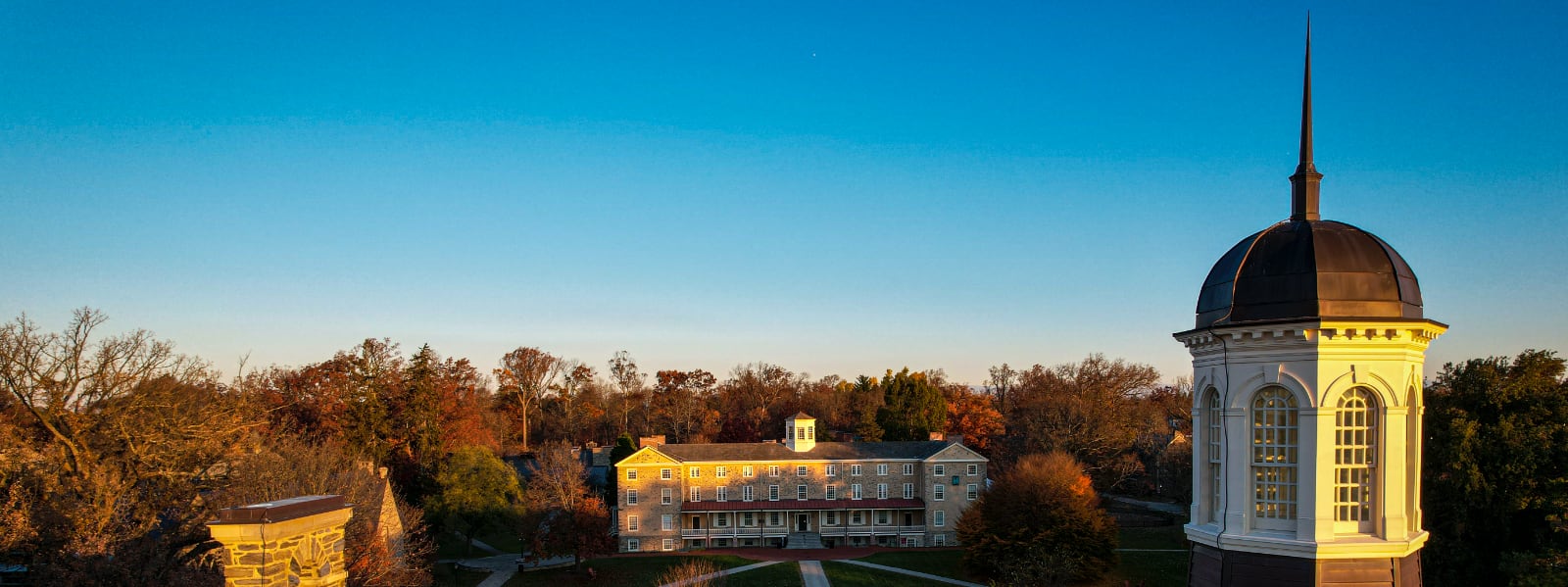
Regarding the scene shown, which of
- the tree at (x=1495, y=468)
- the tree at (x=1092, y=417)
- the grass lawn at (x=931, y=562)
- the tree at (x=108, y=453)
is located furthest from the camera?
the tree at (x=1092, y=417)

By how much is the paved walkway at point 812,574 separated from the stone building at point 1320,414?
27.7 m

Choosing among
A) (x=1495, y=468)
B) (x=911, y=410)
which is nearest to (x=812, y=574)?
(x=911, y=410)

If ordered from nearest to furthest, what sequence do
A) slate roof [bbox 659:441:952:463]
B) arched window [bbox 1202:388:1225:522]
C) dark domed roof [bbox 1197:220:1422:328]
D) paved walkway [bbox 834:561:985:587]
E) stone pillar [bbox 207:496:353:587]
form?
1. stone pillar [bbox 207:496:353:587]
2. dark domed roof [bbox 1197:220:1422:328]
3. arched window [bbox 1202:388:1225:522]
4. paved walkway [bbox 834:561:985:587]
5. slate roof [bbox 659:441:952:463]

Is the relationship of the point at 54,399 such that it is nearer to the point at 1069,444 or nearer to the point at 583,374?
the point at 1069,444

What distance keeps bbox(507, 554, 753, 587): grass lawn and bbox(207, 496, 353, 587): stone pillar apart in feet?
93.5

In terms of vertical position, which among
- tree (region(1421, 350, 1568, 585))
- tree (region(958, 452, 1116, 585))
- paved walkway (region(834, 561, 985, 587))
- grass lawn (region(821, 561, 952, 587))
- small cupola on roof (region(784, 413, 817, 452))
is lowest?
paved walkway (region(834, 561, 985, 587))

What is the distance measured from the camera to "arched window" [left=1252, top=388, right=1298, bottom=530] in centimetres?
778

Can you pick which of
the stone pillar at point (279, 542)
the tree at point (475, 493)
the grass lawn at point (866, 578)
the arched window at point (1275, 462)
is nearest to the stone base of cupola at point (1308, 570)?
the arched window at point (1275, 462)

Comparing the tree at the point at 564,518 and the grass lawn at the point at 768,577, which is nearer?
the grass lawn at the point at 768,577

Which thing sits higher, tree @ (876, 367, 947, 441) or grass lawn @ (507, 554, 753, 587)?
tree @ (876, 367, 947, 441)

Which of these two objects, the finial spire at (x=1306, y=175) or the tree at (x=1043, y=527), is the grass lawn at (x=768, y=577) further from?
the finial spire at (x=1306, y=175)

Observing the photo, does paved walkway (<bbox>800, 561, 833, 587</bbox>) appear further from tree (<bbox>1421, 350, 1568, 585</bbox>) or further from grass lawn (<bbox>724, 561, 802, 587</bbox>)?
tree (<bbox>1421, 350, 1568, 585</bbox>)

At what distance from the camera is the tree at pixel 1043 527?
34594mm

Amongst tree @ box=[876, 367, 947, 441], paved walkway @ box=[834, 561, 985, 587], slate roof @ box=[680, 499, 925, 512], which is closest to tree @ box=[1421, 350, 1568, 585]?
paved walkway @ box=[834, 561, 985, 587]
